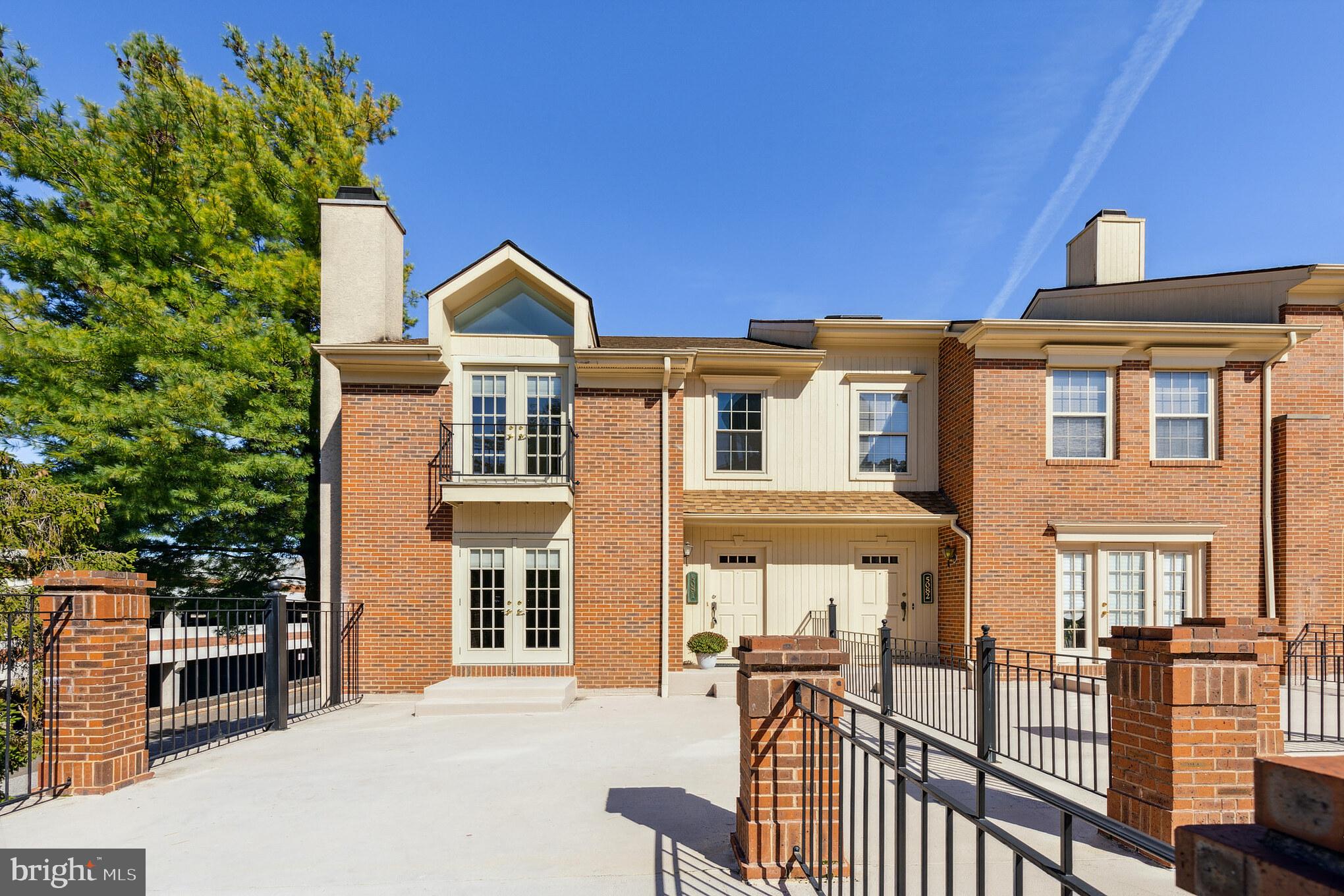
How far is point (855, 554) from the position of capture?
13914 mm

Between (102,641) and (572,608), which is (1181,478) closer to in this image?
(572,608)

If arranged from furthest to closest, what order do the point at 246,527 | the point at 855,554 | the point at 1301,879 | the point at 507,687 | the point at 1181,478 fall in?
the point at 246,527
the point at 855,554
the point at 1181,478
the point at 507,687
the point at 1301,879

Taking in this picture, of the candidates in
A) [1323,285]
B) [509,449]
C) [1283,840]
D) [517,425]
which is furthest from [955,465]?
[1283,840]

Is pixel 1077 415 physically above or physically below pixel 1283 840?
above

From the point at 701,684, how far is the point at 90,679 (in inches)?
335

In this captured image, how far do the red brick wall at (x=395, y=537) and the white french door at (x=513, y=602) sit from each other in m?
0.29

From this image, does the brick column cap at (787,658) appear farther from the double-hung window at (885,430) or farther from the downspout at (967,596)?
the double-hung window at (885,430)

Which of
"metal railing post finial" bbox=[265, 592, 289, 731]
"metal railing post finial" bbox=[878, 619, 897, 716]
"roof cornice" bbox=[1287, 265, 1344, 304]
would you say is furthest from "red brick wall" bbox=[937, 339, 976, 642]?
"metal railing post finial" bbox=[265, 592, 289, 731]

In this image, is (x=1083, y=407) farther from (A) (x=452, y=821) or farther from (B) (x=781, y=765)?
(A) (x=452, y=821)

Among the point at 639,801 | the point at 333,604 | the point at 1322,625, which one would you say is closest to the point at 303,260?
the point at 333,604

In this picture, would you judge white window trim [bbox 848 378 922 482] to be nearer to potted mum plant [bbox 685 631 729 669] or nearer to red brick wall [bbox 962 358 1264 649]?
red brick wall [bbox 962 358 1264 649]

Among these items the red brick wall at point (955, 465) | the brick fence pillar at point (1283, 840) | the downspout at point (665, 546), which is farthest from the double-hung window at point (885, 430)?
the brick fence pillar at point (1283, 840)

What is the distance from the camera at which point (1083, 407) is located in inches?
509

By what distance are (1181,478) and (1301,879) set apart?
14.5 metres
